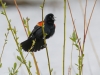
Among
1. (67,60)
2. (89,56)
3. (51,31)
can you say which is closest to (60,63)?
(67,60)

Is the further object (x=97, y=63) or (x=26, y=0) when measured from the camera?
(x=26, y=0)

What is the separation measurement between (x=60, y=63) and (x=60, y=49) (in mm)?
66

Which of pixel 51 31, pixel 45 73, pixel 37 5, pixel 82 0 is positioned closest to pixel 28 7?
pixel 37 5

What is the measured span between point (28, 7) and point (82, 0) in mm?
275

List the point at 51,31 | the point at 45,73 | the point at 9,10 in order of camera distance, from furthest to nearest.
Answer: the point at 9,10 → the point at 45,73 → the point at 51,31

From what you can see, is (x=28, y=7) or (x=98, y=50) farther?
(x=28, y=7)

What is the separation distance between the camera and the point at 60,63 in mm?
1241

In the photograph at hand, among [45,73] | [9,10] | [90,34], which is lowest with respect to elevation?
[45,73]

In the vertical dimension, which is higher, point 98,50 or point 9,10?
point 9,10

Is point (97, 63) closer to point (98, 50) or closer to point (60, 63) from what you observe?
point (98, 50)

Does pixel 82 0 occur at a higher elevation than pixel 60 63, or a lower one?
higher

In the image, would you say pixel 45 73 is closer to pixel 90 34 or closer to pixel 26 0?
pixel 90 34

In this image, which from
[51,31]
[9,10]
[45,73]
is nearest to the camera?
[51,31]

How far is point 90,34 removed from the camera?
129 cm
